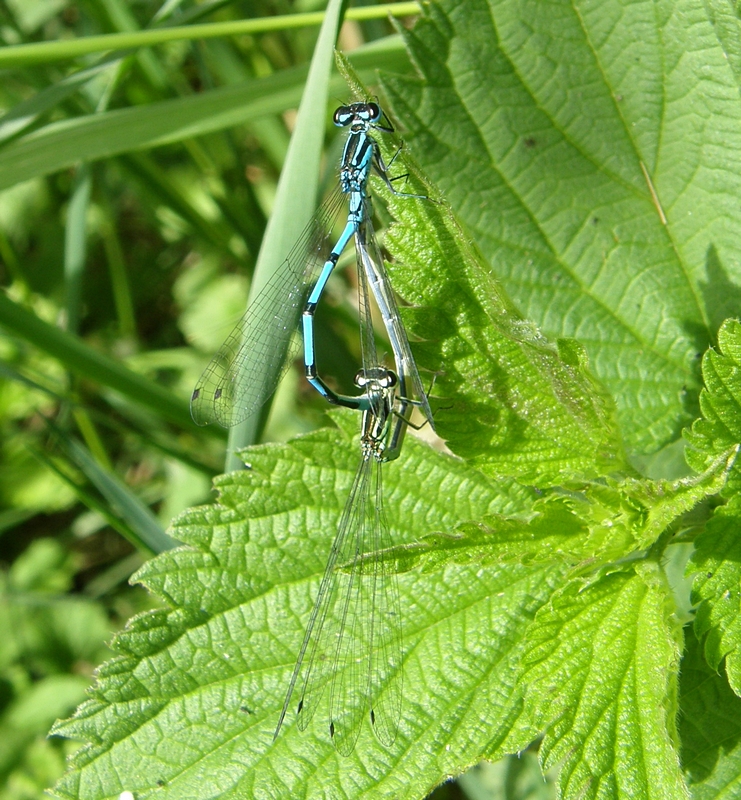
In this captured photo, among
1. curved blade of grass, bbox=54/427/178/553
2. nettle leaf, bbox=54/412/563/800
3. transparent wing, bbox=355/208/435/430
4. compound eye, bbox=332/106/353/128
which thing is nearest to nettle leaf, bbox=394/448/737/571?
nettle leaf, bbox=54/412/563/800

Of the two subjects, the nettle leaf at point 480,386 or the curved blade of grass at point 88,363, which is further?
the curved blade of grass at point 88,363

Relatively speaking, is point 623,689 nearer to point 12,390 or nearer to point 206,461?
point 206,461

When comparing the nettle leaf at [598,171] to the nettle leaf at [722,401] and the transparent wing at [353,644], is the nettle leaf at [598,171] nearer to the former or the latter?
the nettle leaf at [722,401]

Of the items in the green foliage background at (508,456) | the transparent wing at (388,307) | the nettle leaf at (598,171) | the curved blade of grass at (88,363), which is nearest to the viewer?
the green foliage background at (508,456)

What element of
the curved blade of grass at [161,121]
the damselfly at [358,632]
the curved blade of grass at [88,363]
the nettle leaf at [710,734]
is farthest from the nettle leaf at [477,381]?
the curved blade of grass at [88,363]

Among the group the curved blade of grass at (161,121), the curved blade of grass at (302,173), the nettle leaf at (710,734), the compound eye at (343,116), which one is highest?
the curved blade of grass at (161,121)

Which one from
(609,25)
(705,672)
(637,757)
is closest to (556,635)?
(637,757)

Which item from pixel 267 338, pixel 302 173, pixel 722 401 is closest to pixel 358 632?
pixel 722 401

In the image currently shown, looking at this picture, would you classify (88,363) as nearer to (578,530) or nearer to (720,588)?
(578,530)
